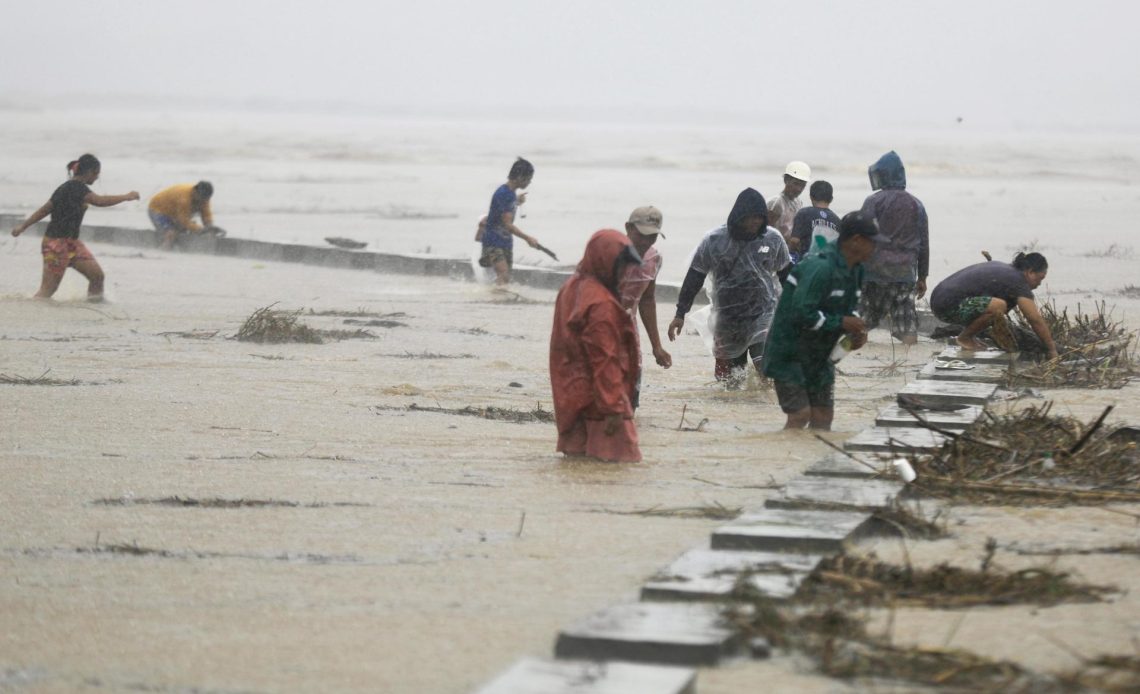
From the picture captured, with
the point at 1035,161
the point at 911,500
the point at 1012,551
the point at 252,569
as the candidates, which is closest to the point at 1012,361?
the point at 911,500

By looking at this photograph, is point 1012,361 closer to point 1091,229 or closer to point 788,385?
point 788,385

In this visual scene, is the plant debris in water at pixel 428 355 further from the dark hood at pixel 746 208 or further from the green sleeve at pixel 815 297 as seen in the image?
the green sleeve at pixel 815 297

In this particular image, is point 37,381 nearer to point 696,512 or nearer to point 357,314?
point 357,314

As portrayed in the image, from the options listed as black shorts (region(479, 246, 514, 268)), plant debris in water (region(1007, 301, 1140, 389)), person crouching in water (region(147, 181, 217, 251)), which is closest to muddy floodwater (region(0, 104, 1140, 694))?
plant debris in water (region(1007, 301, 1140, 389))

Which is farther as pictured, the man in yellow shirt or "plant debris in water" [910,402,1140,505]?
the man in yellow shirt

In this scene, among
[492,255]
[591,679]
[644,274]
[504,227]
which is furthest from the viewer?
[492,255]

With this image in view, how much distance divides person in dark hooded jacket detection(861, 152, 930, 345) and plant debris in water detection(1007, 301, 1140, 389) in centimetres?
83

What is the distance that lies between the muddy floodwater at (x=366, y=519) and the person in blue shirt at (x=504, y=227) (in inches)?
129

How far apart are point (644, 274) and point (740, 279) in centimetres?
113

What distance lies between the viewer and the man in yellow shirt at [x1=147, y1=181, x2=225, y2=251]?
788 inches

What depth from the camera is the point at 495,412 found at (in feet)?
30.0

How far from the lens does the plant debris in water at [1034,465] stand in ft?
21.2

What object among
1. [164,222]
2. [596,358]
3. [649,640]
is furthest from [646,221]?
[164,222]

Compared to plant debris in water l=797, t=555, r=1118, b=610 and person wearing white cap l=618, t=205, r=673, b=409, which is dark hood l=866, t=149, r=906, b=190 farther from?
plant debris in water l=797, t=555, r=1118, b=610
